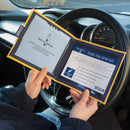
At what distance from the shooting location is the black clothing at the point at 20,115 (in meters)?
0.70

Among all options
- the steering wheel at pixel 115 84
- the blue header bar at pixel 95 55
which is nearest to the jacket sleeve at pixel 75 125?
the steering wheel at pixel 115 84

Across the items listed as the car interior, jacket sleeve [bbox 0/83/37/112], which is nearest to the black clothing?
jacket sleeve [bbox 0/83/37/112]

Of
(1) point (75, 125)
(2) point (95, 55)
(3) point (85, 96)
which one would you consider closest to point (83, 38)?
(2) point (95, 55)

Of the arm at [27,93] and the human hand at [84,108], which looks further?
the arm at [27,93]

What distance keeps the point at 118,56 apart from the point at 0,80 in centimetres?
138

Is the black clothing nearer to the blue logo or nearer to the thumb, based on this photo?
the thumb

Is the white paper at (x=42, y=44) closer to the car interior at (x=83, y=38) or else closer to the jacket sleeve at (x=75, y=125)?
the car interior at (x=83, y=38)

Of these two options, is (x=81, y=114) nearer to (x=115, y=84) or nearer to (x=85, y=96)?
(x=85, y=96)

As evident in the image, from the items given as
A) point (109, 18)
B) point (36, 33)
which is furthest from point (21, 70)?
point (109, 18)

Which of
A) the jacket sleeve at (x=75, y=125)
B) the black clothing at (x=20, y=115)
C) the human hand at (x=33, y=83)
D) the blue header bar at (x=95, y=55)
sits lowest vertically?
the black clothing at (x=20, y=115)

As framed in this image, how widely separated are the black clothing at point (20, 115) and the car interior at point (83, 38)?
0.15m

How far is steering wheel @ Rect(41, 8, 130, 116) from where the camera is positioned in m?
0.75

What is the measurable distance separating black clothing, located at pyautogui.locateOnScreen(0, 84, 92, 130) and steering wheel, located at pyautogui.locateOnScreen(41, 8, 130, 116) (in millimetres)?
152

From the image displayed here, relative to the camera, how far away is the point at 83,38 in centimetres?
104
